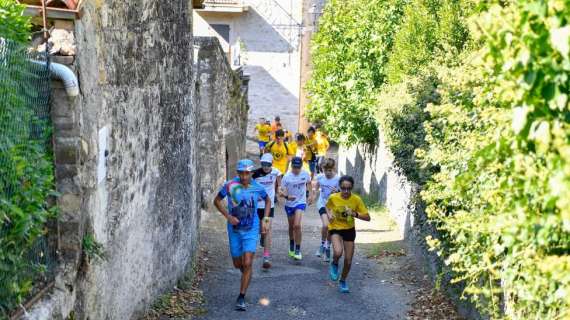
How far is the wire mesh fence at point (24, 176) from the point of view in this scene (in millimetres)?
5184

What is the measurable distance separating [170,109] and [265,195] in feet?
5.14

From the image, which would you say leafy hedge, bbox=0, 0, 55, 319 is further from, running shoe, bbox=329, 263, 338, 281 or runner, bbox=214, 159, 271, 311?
running shoe, bbox=329, 263, 338, 281

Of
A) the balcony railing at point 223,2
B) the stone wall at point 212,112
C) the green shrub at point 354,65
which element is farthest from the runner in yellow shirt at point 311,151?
the balcony railing at point 223,2

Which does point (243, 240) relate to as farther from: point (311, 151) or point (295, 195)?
point (311, 151)

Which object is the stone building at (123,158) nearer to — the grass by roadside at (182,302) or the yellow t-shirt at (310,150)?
the grass by roadside at (182,302)

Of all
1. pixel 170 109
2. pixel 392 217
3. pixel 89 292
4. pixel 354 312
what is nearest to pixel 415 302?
pixel 354 312

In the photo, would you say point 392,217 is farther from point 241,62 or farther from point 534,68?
point 241,62

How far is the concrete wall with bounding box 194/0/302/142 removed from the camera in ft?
101

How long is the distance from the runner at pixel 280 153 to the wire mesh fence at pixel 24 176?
977 centimetres

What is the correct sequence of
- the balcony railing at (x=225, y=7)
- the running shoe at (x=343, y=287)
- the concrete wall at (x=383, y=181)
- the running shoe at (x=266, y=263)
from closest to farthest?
the running shoe at (x=343, y=287) → the running shoe at (x=266, y=263) → the concrete wall at (x=383, y=181) → the balcony railing at (x=225, y=7)

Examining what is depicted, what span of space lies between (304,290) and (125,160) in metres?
3.44

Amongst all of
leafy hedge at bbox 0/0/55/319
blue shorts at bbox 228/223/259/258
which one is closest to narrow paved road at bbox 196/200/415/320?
blue shorts at bbox 228/223/259/258

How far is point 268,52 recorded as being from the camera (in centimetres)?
3127

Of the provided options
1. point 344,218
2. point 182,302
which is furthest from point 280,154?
point 182,302
